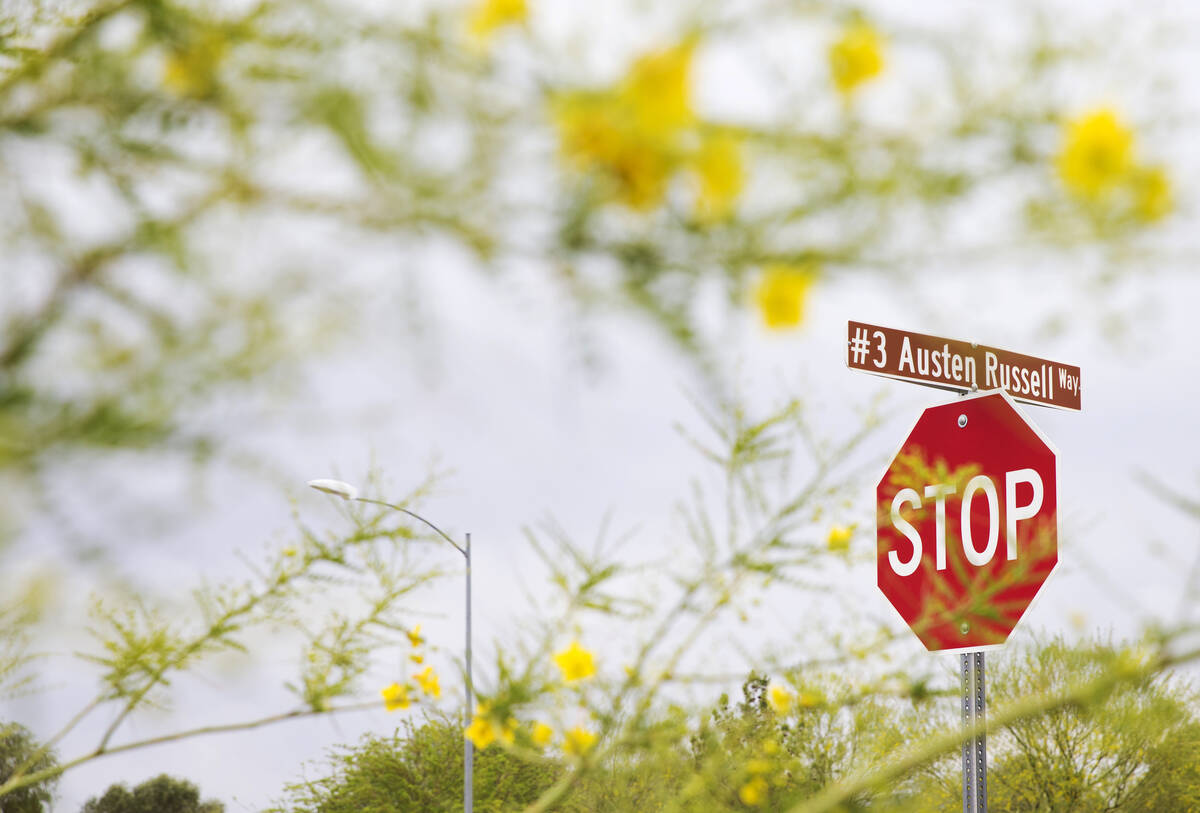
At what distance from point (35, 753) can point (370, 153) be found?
1.64m

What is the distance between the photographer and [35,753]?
210cm

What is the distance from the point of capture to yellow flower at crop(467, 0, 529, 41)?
905 millimetres

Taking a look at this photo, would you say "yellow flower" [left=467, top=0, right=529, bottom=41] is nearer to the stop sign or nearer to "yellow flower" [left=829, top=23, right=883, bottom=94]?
"yellow flower" [left=829, top=23, right=883, bottom=94]

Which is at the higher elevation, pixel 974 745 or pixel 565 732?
pixel 974 745

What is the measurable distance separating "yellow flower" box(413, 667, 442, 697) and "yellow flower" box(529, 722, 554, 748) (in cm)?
67

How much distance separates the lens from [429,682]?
2.76 m

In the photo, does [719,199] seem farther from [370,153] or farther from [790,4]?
[370,153]

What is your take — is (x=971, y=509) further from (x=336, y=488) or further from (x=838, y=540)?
(x=336, y=488)

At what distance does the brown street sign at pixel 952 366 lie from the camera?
423 centimetres

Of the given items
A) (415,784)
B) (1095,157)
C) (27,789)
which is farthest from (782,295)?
(415,784)

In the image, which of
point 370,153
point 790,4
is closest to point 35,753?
point 370,153

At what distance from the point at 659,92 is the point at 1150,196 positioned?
48 centimetres

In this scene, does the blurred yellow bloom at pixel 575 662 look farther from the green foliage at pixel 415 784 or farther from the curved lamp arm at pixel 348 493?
the green foliage at pixel 415 784

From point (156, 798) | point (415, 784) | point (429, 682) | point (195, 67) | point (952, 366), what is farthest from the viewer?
point (156, 798)
